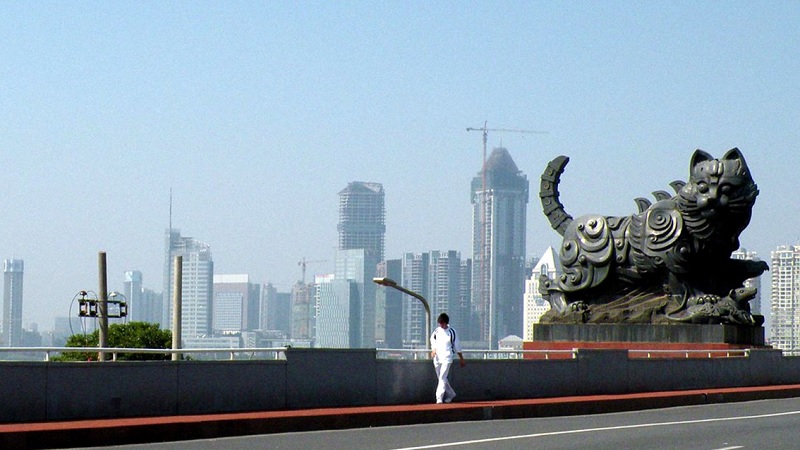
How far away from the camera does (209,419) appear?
1786 centimetres

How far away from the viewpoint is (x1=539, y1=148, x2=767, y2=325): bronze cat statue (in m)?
33.4

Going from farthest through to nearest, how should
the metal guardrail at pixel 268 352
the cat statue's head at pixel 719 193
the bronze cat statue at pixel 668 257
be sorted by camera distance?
the bronze cat statue at pixel 668 257
the cat statue's head at pixel 719 193
the metal guardrail at pixel 268 352

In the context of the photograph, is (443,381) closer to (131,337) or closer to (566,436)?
(566,436)

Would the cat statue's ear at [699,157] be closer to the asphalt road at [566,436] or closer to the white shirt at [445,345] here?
the asphalt road at [566,436]

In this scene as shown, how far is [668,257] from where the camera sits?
33969 mm

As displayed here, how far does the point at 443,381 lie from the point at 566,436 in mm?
4133

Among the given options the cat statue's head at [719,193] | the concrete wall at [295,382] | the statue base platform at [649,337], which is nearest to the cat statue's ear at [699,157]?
the cat statue's head at [719,193]

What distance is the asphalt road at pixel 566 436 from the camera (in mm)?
16594

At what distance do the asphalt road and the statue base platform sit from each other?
9.74 m

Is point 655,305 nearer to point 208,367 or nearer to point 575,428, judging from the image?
point 575,428

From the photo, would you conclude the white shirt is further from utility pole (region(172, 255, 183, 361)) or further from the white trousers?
utility pole (region(172, 255, 183, 361))

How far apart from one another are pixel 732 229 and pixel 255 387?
689 inches

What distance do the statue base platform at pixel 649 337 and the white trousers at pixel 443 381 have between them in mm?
9933

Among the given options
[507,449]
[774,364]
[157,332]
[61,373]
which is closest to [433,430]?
[507,449]
